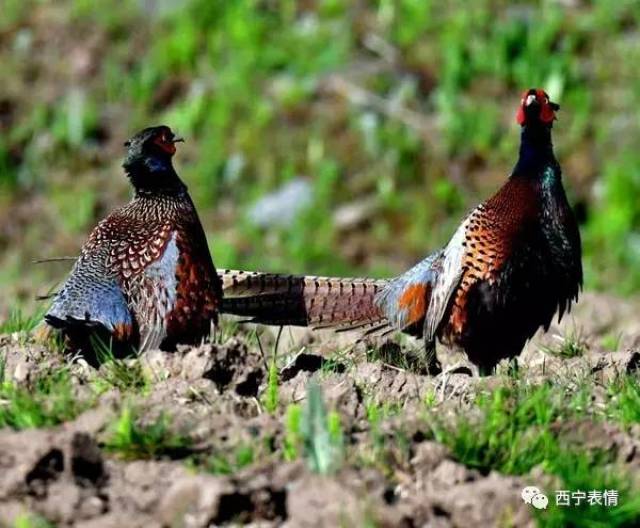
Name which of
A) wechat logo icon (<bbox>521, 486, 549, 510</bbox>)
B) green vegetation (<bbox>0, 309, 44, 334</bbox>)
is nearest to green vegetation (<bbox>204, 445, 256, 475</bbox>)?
wechat logo icon (<bbox>521, 486, 549, 510</bbox>)

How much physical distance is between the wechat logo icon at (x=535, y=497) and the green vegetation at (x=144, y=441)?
0.92 metres

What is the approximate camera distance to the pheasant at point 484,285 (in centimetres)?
648

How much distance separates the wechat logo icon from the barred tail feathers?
111 inches

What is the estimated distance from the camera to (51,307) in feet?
19.4

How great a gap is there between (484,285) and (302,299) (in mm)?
828

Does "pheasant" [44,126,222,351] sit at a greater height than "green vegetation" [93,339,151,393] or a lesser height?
greater

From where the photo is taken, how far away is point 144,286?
5.98m

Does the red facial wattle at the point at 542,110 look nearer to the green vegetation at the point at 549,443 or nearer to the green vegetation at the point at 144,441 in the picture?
the green vegetation at the point at 549,443

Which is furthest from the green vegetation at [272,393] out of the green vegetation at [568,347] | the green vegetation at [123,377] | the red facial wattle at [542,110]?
the red facial wattle at [542,110]

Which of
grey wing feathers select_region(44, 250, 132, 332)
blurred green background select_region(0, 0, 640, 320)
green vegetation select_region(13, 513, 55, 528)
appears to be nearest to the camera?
green vegetation select_region(13, 513, 55, 528)

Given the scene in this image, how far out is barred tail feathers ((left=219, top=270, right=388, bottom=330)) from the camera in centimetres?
670

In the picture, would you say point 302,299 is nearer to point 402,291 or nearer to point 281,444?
point 402,291

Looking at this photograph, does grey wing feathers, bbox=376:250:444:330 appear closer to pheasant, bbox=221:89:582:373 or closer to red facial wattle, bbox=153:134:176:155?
pheasant, bbox=221:89:582:373

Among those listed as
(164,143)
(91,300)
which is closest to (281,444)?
(91,300)
